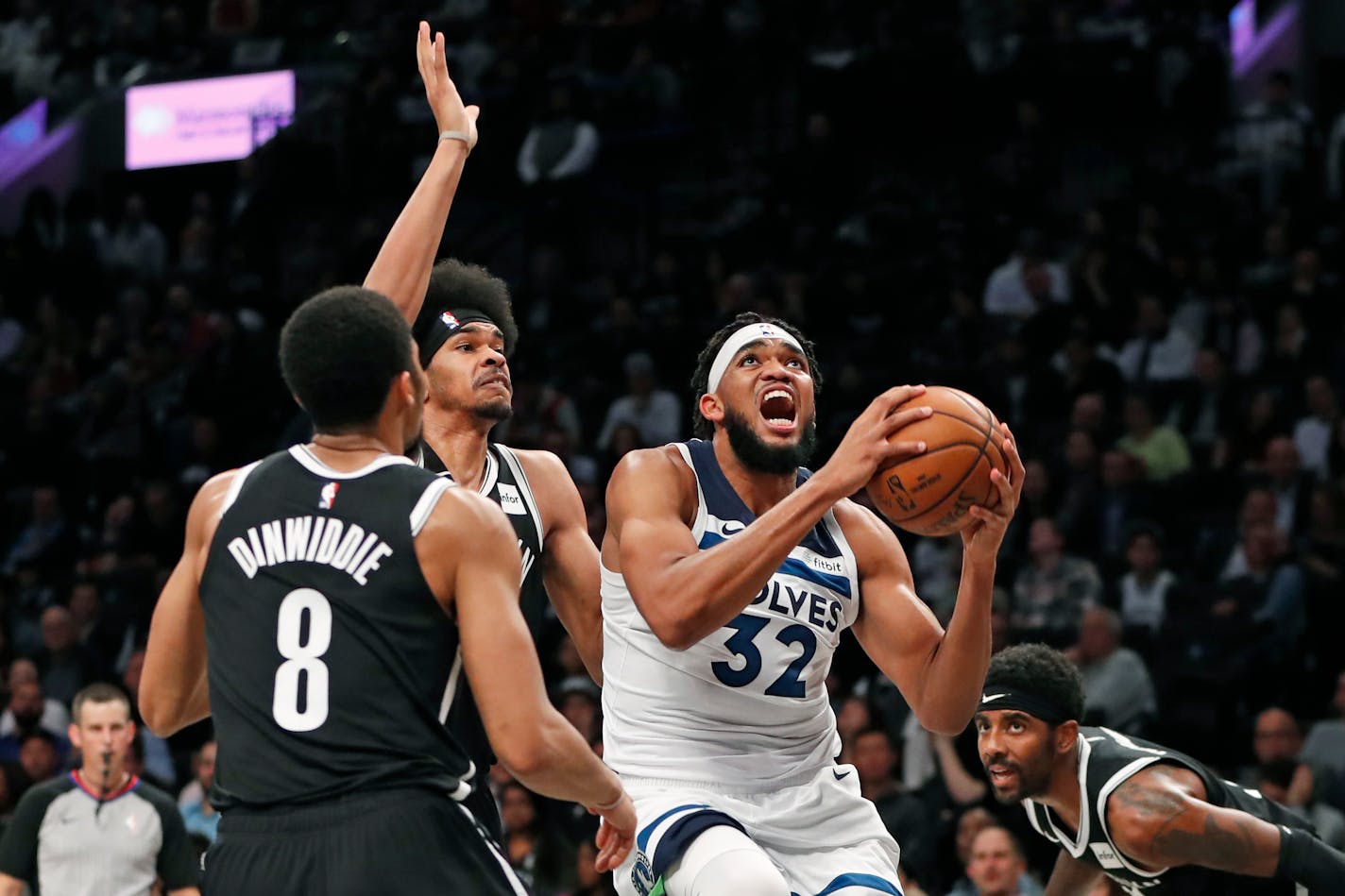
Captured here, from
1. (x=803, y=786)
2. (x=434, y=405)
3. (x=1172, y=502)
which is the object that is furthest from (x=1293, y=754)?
(x=434, y=405)

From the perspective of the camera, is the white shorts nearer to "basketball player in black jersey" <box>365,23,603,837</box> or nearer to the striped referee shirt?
"basketball player in black jersey" <box>365,23,603,837</box>

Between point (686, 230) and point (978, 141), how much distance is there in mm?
2709

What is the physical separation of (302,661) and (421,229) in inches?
65.2

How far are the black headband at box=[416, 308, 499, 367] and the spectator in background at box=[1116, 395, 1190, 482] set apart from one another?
7054 mm

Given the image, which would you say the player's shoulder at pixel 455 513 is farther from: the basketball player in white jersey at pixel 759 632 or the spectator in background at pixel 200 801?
the spectator in background at pixel 200 801

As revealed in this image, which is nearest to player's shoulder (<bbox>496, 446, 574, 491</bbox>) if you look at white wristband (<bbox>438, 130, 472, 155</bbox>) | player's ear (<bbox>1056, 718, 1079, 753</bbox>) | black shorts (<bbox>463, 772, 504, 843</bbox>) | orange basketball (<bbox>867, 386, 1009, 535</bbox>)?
white wristband (<bbox>438, 130, 472, 155</bbox>)

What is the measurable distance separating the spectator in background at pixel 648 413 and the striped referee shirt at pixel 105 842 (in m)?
5.49

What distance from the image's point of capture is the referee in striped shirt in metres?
8.34

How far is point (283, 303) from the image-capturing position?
56.6ft

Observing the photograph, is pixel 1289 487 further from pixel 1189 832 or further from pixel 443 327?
pixel 443 327

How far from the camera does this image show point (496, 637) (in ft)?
11.3

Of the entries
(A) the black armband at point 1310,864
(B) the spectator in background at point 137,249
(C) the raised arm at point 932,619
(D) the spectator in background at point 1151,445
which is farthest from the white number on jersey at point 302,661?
(B) the spectator in background at point 137,249

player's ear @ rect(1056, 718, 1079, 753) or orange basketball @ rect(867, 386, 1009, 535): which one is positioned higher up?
orange basketball @ rect(867, 386, 1009, 535)

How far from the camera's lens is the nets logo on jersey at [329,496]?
354 centimetres
